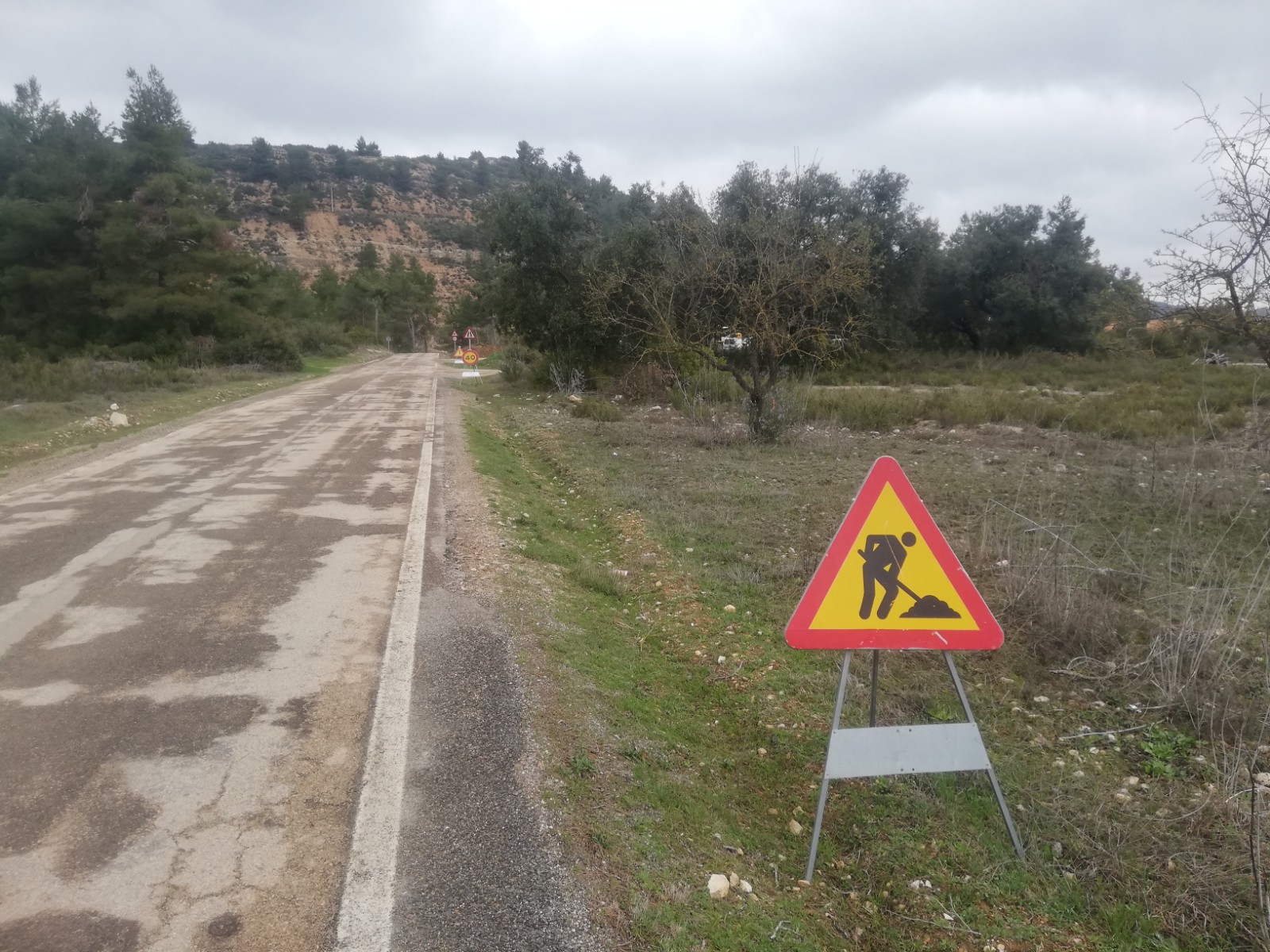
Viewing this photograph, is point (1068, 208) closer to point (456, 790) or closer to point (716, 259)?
point (716, 259)

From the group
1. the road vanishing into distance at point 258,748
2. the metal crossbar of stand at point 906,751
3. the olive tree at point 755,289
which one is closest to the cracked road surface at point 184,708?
the road vanishing into distance at point 258,748

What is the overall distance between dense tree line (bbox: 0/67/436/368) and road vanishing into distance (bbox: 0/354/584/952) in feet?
91.1

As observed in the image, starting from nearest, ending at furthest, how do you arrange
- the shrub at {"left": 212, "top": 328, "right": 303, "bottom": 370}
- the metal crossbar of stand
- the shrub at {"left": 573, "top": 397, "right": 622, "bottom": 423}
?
the metal crossbar of stand → the shrub at {"left": 573, "top": 397, "right": 622, "bottom": 423} → the shrub at {"left": 212, "top": 328, "right": 303, "bottom": 370}

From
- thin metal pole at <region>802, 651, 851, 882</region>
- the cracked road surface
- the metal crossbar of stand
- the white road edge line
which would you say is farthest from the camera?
the metal crossbar of stand

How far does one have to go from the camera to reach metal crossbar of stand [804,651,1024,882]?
134 inches

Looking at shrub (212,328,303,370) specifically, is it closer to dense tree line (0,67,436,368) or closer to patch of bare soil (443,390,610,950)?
dense tree line (0,67,436,368)

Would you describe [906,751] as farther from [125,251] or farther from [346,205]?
[346,205]

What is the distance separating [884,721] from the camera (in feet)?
14.9

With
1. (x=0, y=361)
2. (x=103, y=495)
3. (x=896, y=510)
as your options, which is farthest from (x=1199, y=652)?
(x=0, y=361)

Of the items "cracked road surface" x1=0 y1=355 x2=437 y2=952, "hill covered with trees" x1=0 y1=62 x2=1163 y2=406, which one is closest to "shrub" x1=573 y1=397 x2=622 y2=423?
"hill covered with trees" x1=0 y1=62 x2=1163 y2=406

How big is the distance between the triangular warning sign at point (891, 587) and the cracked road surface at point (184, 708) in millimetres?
2113

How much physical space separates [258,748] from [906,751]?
288 centimetres

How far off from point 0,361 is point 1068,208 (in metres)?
39.9

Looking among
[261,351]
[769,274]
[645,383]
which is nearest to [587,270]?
[645,383]
